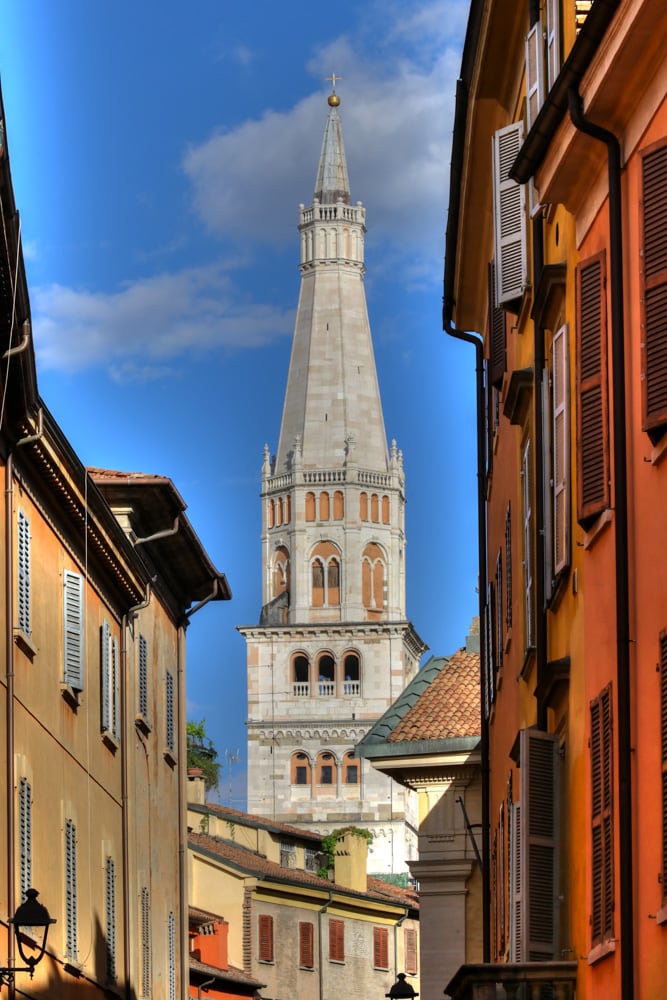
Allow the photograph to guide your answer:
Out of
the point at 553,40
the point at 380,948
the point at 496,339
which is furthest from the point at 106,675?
the point at 380,948

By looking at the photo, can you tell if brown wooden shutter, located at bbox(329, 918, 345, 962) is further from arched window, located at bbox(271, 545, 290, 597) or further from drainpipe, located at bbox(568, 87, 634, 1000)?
arched window, located at bbox(271, 545, 290, 597)

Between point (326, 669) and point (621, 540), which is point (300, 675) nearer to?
point (326, 669)

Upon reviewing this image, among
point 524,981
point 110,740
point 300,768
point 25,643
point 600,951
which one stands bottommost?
point 524,981

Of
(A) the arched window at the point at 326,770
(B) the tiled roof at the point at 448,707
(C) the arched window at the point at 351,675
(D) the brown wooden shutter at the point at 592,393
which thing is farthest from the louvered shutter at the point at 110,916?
(C) the arched window at the point at 351,675

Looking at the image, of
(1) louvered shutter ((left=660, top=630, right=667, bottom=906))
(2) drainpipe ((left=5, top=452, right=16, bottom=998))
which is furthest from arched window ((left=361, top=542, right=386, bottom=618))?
(1) louvered shutter ((left=660, top=630, right=667, bottom=906))

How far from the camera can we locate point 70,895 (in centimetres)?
2420

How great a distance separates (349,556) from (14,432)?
507 feet

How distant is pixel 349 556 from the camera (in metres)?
175

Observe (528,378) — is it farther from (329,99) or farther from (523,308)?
(329,99)

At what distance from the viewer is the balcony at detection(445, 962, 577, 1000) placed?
41.8 ft

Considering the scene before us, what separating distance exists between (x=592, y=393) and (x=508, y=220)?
4964mm

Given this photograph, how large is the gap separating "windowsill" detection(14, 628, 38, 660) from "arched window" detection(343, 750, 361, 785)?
14671 cm

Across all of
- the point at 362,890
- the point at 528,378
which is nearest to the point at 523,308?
the point at 528,378

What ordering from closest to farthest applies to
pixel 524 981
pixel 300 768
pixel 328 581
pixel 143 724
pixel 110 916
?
1. pixel 524 981
2. pixel 110 916
3. pixel 143 724
4. pixel 300 768
5. pixel 328 581
